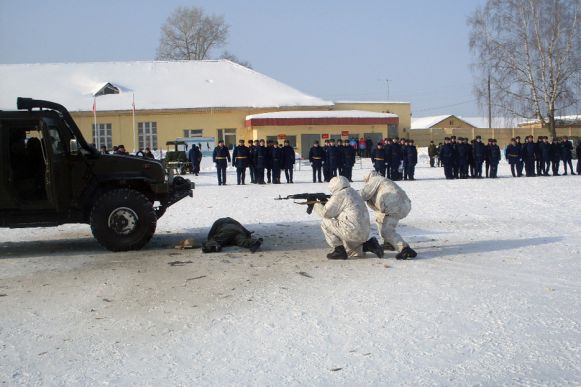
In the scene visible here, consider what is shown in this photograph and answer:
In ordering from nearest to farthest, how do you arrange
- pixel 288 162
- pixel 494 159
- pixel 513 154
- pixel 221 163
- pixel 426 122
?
pixel 221 163
pixel 288 162
pixel 494 159
pixel 513 154
pixel 426 122

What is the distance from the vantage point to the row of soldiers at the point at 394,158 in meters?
25.8

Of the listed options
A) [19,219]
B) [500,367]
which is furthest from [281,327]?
[19,219]

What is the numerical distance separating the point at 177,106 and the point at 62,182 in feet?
129

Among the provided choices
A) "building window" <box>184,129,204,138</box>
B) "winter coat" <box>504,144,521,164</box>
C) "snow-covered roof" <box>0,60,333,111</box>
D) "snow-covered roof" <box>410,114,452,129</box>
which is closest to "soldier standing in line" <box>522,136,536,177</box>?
"winter coat" <box>504,144,521,164</box>

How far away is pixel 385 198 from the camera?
30.9ft

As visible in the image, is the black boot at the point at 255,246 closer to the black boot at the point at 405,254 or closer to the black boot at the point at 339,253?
the black boot at the point at 339,253

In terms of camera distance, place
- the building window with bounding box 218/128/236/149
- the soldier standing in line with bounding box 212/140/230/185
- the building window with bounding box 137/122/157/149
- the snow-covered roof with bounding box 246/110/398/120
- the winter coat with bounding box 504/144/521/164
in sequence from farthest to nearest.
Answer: the building window with bounding box 218/128/236/149 < the building window with bounding box 137/122/157/149 < the snow-covered roof with bounding box 246/110/398/120 < the winter coat with bounding box 504/144/521/164 < the soldier standing in line with bounding box 212/140/230/185

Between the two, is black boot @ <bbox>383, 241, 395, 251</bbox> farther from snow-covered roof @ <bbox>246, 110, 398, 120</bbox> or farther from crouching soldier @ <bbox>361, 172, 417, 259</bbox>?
snow-covered roof @ <bbox>246, 110, 398, 120</bbox>

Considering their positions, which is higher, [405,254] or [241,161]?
[241,161]

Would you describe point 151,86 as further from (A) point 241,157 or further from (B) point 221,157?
(A) point 241,157

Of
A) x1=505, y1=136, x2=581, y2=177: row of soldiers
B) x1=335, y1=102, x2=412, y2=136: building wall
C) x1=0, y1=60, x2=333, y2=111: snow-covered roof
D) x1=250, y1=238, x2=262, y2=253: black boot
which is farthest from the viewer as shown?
x1=335, y1=102, x2=412, y2=136: building wall

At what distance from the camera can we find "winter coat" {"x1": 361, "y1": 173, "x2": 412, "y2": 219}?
941 centimetres

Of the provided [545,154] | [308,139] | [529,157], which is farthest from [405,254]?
[308,139]

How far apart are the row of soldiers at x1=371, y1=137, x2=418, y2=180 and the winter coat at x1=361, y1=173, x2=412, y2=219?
16282mm
